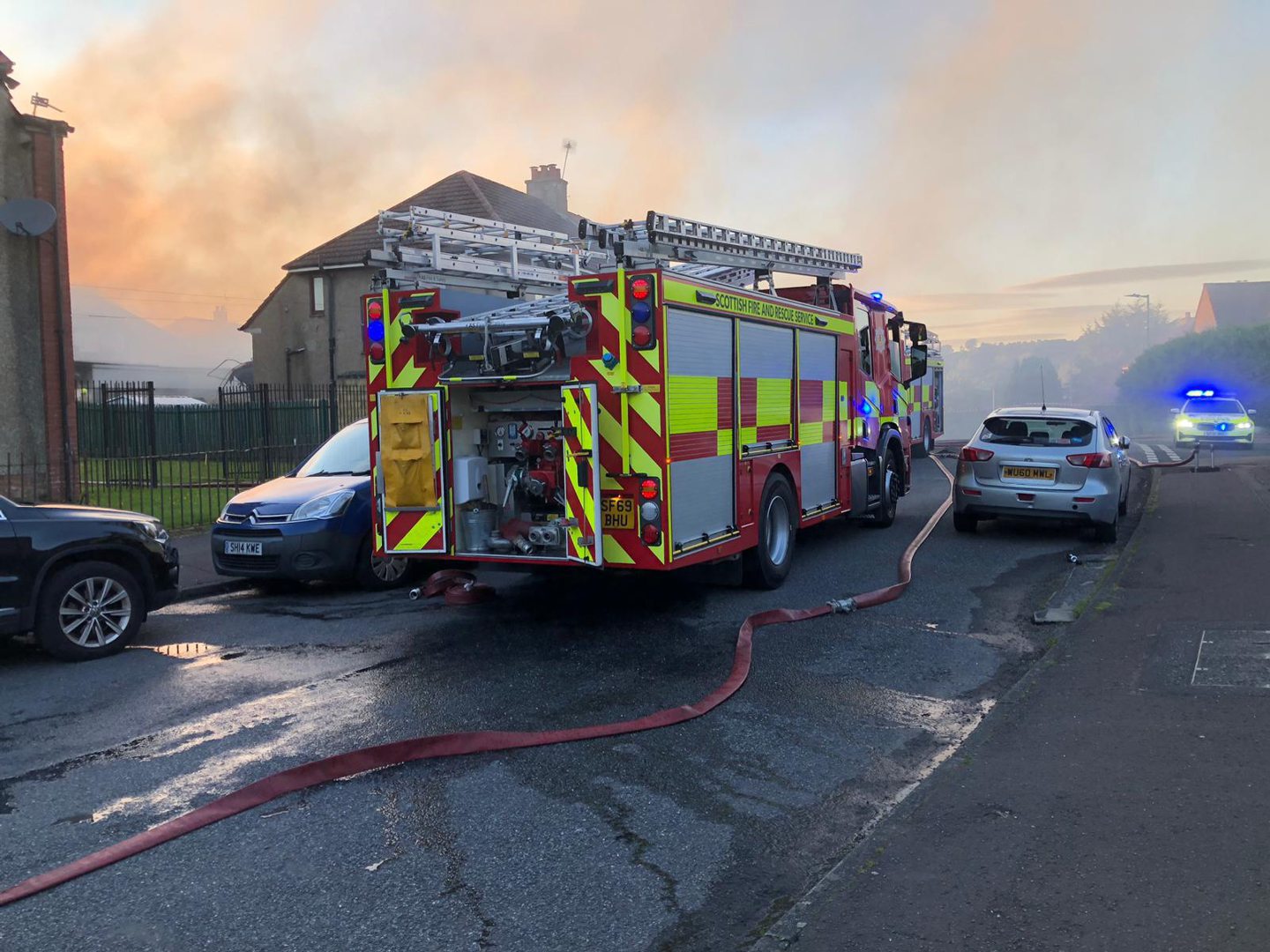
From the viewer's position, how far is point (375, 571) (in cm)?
979

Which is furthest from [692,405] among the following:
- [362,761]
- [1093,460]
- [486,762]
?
[1093,460]

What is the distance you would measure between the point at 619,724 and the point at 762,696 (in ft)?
3.33

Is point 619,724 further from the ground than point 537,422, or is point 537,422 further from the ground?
point 537,422

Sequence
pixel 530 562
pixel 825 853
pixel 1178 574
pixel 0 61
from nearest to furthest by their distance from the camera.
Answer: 1. pixel 825 853
2. pixel 530 562
3. pixel 1178 574
4. pixel 0 61

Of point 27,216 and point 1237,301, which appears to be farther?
point 1237,301

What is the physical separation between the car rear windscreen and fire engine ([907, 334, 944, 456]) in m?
9.86

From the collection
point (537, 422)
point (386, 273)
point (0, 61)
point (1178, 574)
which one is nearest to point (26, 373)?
point (0, 61)

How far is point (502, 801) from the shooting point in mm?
4727

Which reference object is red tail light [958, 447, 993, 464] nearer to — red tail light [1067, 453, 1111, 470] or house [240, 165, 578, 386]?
red tail light [1067, 453, 1111, 470]

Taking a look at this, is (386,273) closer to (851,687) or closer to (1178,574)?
(851,687)

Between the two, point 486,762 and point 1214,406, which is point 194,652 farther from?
point 1214,406

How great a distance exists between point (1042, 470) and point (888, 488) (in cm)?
187

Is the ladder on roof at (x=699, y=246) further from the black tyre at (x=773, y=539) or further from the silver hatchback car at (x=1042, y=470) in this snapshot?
the silver hatchback car at (x=1042, y=470)

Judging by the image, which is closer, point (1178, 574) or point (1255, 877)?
point (1255, 877)
